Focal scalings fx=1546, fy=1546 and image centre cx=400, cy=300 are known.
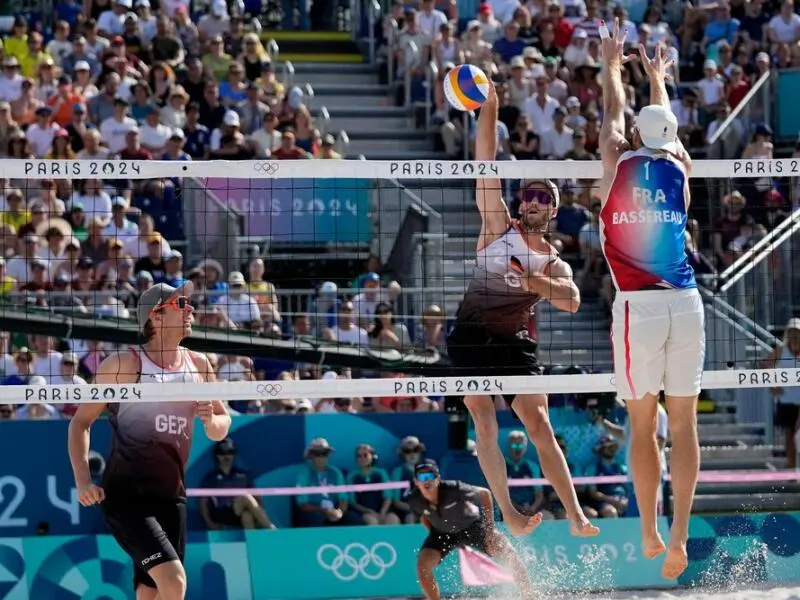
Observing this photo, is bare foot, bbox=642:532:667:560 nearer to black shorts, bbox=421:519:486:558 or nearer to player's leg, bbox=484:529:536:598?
player's leg, bbox=484:529:536:598

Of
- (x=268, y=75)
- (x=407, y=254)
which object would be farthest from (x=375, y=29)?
(x=407, y=254)

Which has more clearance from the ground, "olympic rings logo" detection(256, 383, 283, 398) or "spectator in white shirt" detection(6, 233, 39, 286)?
"spectator in white shirt" detection(6, 233, 39, 286)

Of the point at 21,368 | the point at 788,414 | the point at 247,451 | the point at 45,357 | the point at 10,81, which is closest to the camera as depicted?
the point at 21,368

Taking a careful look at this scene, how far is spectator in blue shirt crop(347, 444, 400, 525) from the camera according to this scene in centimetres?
1231

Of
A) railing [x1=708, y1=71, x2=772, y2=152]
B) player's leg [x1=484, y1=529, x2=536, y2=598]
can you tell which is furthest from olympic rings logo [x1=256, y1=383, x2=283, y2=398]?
railing [x1=708, y1=71, x2=772, y2=152]

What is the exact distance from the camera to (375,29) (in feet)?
59.8

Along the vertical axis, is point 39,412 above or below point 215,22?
below

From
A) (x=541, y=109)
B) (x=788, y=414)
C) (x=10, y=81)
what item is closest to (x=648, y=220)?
(x=788, y=414)

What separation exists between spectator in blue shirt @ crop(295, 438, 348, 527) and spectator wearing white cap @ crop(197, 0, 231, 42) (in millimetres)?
6329

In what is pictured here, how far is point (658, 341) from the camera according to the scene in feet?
23.6

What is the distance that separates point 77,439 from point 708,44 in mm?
12495

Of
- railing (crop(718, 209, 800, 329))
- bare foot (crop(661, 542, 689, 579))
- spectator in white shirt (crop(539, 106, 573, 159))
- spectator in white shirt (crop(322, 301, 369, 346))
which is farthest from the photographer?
spectator in white shirt (crop(539, 106, 573, 159))

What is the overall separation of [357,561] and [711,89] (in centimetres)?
759

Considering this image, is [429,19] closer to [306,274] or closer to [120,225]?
[306,274]
